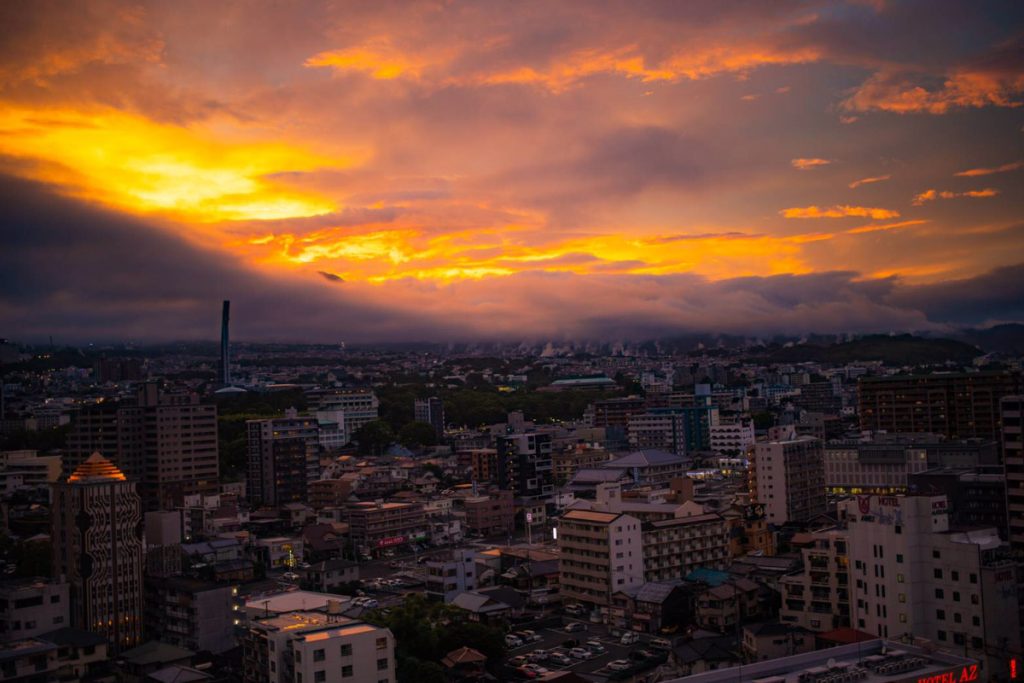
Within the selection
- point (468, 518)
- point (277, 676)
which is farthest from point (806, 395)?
point (277, 676)

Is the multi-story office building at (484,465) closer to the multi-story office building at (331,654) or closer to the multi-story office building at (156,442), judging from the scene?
the multi-story office building at (156,442)

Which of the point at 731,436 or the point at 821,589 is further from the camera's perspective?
the point at 731,436

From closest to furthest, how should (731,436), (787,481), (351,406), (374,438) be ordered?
(787,481) → (731,436) → (374,438) → (351,406)

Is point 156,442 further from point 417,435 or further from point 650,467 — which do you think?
point 417,435

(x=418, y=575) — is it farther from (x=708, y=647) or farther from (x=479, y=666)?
(x=708, y=647)

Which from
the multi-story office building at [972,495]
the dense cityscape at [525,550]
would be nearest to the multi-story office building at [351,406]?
the dense cityscape at [525,550]

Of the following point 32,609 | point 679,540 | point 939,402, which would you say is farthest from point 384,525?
point 939,402

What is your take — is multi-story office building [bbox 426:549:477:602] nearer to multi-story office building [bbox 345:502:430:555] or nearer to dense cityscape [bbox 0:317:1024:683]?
dense cityscape [bbox 0:317:1024:683]
